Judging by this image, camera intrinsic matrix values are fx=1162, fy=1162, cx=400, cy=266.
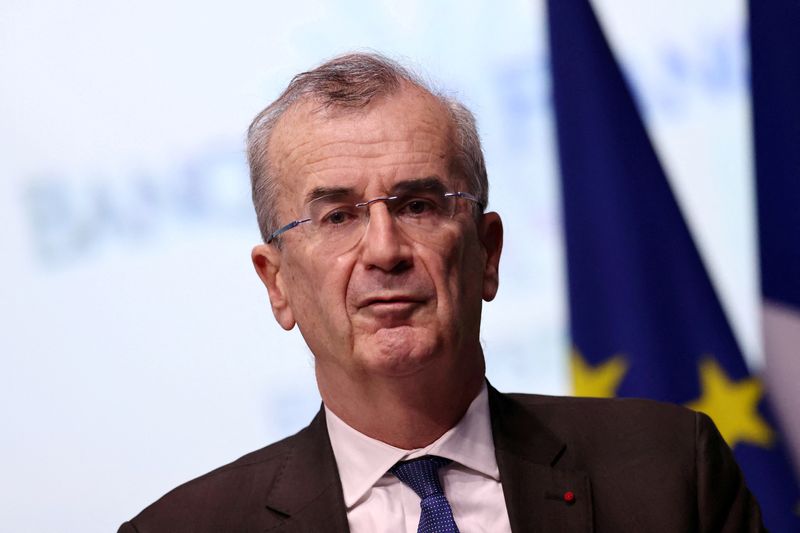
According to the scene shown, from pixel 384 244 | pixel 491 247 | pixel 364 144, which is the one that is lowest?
pixel 491 247

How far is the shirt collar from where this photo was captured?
2.49 m

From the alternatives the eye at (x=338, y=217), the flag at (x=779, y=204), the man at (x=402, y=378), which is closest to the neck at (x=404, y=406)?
the man at (x=402, y=378)

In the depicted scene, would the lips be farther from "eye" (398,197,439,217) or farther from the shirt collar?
the shirt collar

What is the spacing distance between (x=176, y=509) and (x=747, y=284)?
7.75ft

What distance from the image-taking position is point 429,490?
244 centimetres

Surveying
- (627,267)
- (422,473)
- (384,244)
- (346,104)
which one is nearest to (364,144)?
(346,104)

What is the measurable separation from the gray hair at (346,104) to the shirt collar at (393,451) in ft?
1.60

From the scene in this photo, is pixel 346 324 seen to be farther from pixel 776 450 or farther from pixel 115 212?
pixel 776 450

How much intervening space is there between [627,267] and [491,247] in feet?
4.76

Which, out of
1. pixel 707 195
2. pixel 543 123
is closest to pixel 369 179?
pixel 543 123

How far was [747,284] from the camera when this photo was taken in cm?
414

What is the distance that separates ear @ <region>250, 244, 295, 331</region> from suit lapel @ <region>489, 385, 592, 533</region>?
0.50 metres

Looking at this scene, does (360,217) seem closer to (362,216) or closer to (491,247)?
(362,216)

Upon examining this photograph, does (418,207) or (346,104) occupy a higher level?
(346,104)
